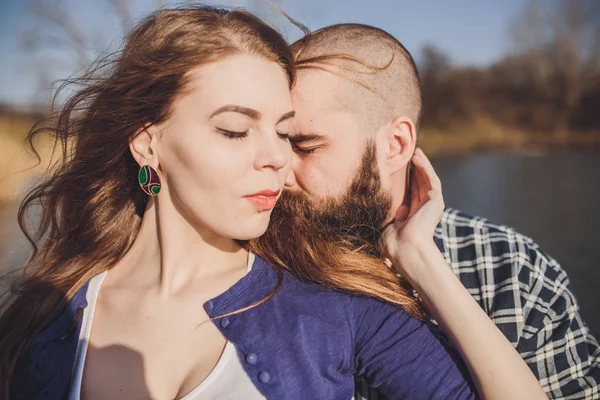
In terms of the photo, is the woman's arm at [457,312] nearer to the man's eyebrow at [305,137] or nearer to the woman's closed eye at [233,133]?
the man's eyebrow at [305,137]

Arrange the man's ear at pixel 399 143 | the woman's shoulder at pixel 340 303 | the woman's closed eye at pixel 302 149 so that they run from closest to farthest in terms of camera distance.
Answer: the woman's shoulder at pixel 340 303, the woman's closed eye at pixel 302 149, the man's ear at pixel 399 143

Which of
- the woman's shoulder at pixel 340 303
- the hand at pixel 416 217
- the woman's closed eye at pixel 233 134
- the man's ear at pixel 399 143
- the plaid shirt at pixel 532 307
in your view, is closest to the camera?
the woman's closed eye at pixel 233 134

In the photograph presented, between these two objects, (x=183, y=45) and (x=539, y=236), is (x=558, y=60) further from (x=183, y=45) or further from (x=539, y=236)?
(x=183, y=45)

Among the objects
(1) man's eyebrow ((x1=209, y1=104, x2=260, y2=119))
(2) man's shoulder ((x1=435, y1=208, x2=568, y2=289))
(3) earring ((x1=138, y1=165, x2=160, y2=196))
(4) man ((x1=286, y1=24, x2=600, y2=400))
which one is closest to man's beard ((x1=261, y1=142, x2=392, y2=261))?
(4) man ((x1=286, y1=24, x2=600, y2=400))

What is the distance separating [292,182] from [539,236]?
5445mm

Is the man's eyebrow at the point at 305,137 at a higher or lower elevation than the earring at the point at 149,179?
higher

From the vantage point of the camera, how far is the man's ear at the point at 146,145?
69.8 inches

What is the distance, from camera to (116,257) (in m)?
2.05

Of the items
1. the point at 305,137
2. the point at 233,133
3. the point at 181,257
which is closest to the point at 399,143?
the point at 305,137

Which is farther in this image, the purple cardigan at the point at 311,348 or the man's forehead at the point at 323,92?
the man's forehead at the point at 323,92

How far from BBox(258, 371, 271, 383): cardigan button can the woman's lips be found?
513 mm

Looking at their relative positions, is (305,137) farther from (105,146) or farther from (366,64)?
(105,146)

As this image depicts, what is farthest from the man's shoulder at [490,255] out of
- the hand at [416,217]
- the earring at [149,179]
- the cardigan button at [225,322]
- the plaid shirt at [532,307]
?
the earring at [149,179]

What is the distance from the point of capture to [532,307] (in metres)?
2.08
